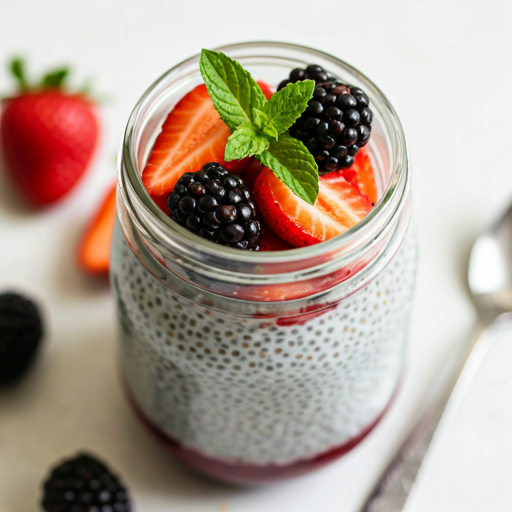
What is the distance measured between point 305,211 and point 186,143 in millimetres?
149

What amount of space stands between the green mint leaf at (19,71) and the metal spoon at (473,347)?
803mm

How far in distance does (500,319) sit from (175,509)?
1.81 ft

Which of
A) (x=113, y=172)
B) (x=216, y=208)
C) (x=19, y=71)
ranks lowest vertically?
(x=113, y=172)

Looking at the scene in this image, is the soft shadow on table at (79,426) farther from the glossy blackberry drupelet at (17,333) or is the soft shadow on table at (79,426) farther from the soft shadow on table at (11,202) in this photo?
the soft shadow on table at (11,202)

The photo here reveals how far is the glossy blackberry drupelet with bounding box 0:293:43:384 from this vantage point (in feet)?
3.08

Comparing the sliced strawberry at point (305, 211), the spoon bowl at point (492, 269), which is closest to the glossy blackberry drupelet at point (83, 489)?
the sliced strawberry at point (305, 211)

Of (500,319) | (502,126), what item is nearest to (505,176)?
(502,126)

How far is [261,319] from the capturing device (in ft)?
2.10

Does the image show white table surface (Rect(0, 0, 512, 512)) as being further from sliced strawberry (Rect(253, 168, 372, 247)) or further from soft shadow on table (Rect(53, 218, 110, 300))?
sliced strawberry (Rect(253, 168, 372, 247))

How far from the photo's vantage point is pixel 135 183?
62 centimetres

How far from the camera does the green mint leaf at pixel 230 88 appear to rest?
0.64 meters

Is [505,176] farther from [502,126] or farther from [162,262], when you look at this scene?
[162,262]

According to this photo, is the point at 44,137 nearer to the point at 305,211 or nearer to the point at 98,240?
the point at 98,240

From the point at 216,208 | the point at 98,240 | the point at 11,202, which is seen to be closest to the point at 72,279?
the point at 98,240
